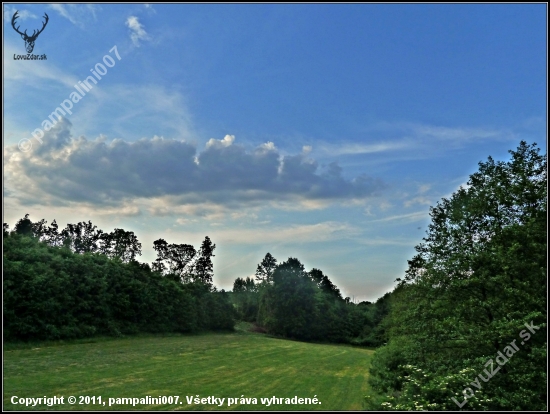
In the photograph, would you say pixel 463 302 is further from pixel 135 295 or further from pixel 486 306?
pixel 135 295

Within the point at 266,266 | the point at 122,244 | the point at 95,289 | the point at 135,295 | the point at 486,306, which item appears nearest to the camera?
the point at 486,306

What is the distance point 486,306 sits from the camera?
48.2 ft

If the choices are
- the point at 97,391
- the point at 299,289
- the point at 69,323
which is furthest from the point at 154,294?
the point at 97,391

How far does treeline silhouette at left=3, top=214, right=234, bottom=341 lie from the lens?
37000 millimetres

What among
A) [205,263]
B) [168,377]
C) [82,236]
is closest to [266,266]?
[205,263]

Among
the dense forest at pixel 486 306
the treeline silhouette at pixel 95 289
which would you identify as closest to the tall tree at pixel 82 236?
the treeline silhouette at pixel 95 289

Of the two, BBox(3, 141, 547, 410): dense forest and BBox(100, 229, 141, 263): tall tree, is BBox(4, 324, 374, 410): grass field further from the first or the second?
BBox(100, 229, 141, 263): tall tree

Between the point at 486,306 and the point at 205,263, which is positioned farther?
the point at 205,263

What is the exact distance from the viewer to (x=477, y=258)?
612 inches

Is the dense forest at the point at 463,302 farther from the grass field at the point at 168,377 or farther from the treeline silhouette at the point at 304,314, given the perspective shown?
the treeline silhouette at the point at 304,314

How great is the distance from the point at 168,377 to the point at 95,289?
92.7ft

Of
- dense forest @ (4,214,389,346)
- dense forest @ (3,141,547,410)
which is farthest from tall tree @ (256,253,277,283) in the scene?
dense forest @ (3,141,547,410)

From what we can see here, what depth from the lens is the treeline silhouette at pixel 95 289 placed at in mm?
37000

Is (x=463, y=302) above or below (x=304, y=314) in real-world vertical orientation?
above
